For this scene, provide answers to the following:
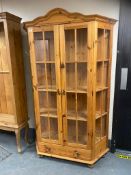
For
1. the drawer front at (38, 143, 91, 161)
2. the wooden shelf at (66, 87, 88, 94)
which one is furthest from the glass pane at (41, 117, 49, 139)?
the wooden shelf at (66, 87, 88, 94)

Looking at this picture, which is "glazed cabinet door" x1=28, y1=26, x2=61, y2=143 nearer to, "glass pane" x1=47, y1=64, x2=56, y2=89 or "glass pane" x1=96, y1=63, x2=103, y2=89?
"glass pane" x1=47, y1=64, x2=56, y2=89

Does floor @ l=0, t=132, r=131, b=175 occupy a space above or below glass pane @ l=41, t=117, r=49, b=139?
below

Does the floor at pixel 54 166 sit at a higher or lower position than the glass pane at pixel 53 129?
lower

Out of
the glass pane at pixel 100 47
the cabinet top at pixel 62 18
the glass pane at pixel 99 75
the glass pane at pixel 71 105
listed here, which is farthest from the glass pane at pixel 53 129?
the cabinet top at pixel 62 18

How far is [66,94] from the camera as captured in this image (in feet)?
6.98

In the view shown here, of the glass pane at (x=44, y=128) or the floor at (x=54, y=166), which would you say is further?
the glass pane at (x=44, y=128)

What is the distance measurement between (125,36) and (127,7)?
0.33 meters

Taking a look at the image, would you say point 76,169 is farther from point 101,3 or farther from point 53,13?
point 101,3

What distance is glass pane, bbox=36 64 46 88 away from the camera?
85.9 inches

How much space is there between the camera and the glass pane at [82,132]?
2183 millimetres

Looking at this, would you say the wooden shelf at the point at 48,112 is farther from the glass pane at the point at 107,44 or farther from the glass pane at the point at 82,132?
the glass pane at the point at 107,44

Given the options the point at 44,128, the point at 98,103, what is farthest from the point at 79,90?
the point at 44,128

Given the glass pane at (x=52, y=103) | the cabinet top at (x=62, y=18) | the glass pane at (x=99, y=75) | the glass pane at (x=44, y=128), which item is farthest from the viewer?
the glass pane at (x=44, y=128)

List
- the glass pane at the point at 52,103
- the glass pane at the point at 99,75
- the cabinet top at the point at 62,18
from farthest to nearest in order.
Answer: the glass pane at the point at 52,103 < the glass pane at the point at 99,75 < the cabinet top at the point at 62,18
